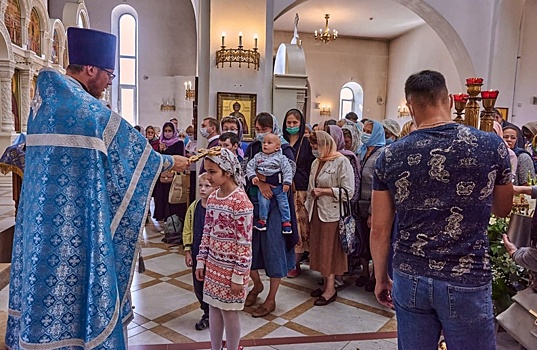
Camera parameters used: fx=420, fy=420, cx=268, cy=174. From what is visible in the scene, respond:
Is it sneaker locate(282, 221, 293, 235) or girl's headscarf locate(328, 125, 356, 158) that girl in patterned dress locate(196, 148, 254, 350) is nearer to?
sneaker locate(282, 221, 293, 235)

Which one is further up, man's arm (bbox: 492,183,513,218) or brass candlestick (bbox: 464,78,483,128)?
brass candlestick (bbox: 464,78,483,128)

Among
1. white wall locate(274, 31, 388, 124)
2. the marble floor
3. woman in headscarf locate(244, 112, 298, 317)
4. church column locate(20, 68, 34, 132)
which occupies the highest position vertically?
white wall locate(274, 31, 388, 124)

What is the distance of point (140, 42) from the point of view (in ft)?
58.0

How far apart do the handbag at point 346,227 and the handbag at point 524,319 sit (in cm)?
177

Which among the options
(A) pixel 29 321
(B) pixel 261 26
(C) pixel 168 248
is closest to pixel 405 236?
(A) pixel 29 321

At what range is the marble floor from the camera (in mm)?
3119

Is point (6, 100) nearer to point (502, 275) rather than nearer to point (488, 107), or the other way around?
point (488, 107)

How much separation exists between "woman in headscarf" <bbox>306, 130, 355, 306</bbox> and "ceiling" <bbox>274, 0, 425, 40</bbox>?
33.4 ft

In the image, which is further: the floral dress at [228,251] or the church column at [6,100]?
the church column at [6,100]

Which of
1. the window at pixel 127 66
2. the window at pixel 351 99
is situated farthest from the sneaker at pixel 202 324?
the window at pixel 127 66

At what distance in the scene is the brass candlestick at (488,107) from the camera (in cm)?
261

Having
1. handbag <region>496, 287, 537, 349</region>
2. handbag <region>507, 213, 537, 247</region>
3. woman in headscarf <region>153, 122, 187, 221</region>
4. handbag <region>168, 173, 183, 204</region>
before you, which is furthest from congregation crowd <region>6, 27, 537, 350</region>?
woman in headscarf <region>153, 122, 187, 221</region>

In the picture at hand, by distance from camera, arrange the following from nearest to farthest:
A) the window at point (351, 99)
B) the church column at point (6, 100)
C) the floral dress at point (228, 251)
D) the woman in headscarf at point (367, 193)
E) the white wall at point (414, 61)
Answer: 1. the floral dress at point (228, 251)
2. the woman in headscarf at point (367, 193)
3. the church column at point (6, 100)
4. the white wall at point (414, 61)
5. the window at point (351, 99)

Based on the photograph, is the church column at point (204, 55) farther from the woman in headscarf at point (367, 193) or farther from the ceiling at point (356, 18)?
the ceiling at point (356, 18)
